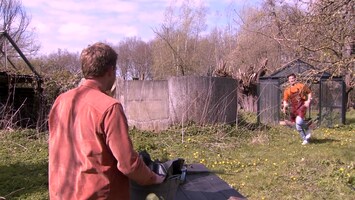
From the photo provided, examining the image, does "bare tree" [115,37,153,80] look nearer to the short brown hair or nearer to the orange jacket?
the orange jacket

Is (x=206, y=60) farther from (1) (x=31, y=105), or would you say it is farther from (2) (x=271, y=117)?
(1) (x=31, y=105)

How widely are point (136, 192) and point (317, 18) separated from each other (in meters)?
4.77

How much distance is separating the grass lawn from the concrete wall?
1.57 ft

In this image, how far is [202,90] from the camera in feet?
38.8

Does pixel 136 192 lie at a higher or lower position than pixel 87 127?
lower

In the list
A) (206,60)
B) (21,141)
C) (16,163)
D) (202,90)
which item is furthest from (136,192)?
(206,60)

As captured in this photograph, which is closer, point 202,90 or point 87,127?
point 87,127

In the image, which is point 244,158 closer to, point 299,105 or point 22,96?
point 299,105

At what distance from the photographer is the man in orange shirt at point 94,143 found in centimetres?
237

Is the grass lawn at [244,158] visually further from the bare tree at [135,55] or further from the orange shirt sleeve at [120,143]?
the bare tree at [135,55]

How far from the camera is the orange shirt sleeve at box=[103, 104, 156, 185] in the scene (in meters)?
2.34

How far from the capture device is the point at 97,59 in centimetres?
249

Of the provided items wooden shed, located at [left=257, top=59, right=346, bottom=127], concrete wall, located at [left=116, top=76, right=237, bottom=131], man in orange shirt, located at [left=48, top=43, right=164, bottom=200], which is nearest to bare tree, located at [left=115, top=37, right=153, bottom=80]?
wooden shed, located at [left=257, top=59, right=346, bottom=127]

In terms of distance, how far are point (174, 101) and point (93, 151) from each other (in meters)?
9.57
